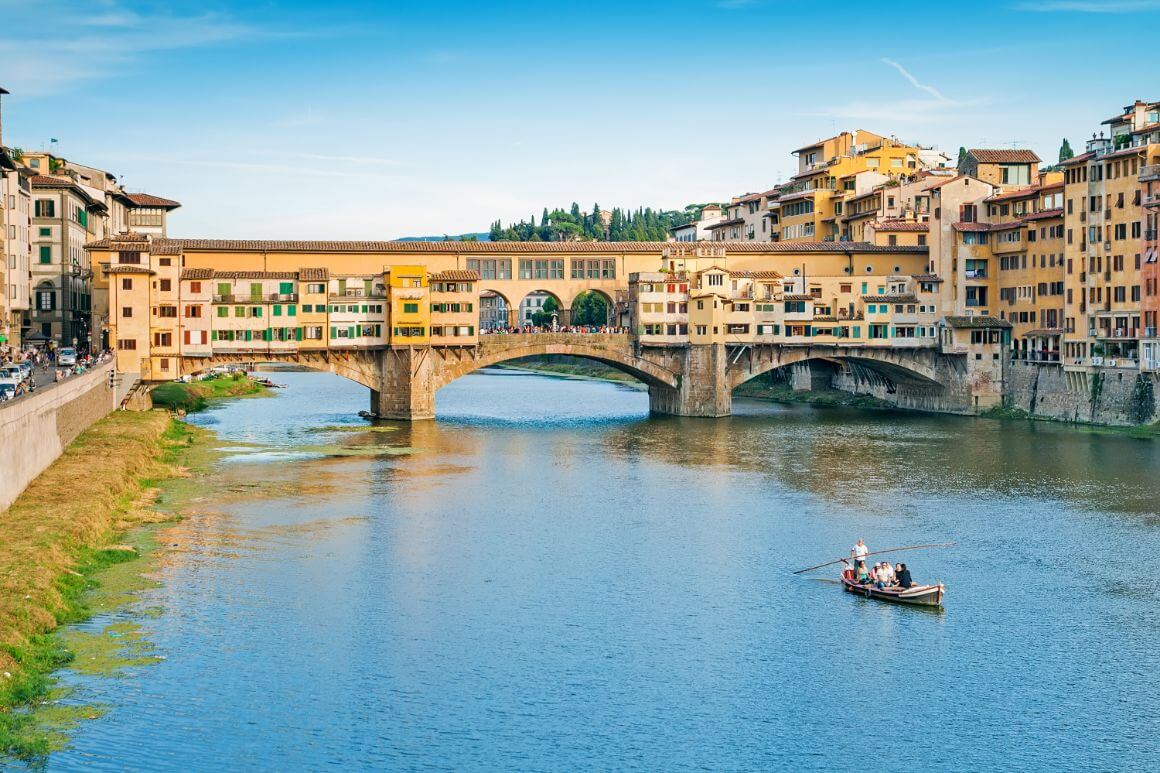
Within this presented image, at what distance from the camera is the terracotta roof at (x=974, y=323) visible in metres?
88.1

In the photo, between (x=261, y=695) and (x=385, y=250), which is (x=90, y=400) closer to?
(x=385, y=250)

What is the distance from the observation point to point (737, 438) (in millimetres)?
76562

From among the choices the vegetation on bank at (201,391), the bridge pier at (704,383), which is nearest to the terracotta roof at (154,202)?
the vegetation on bank at (201,391)

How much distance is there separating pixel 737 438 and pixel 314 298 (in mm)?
25633

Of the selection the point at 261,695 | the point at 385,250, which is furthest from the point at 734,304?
the point at 261,695

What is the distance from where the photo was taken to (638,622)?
3631cm

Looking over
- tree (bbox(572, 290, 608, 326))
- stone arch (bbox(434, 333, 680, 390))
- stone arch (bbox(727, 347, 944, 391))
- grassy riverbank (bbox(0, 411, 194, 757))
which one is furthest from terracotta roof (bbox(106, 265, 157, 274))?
tree (bbox(572, 290, 608, 326))

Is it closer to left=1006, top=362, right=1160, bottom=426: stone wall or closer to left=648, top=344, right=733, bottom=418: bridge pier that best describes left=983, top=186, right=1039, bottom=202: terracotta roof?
left=1006, top=362, right=1160, bottom=426: stone wall

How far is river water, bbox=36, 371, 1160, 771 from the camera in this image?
28.0 meters

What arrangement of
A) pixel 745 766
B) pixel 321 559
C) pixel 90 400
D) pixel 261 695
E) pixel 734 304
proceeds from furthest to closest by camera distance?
pixel 734 304
pixel 90 400
pixel 321 559
pixel 261 695
pixel 745 766

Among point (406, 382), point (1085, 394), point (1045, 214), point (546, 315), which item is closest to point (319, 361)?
point (406, 382)

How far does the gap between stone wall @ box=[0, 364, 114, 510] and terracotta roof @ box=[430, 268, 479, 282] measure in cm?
2501

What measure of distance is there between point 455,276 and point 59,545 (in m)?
48.1

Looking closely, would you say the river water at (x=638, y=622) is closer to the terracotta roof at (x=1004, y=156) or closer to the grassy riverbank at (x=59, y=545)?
the grassy riverbank at (x=59, y=545)
